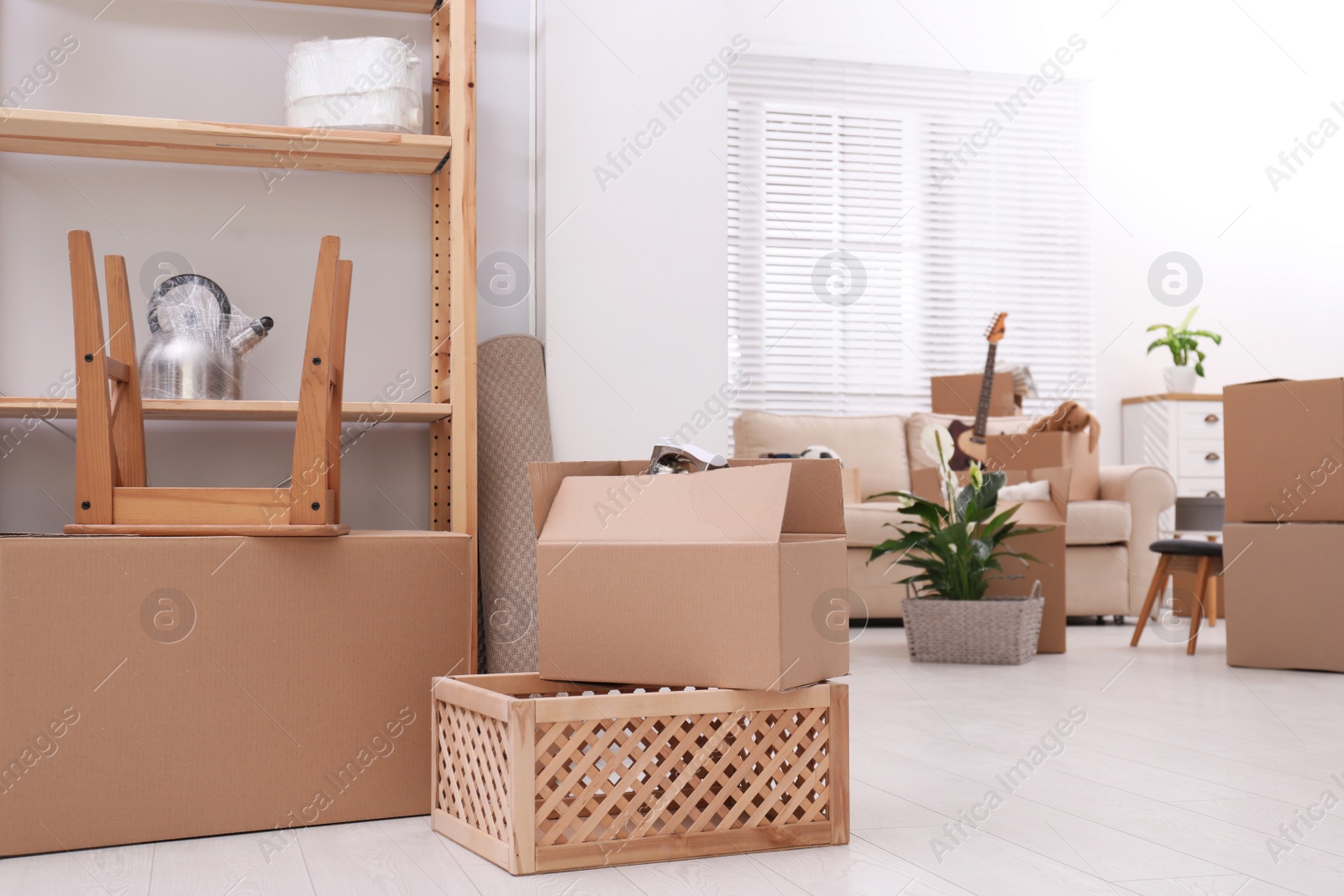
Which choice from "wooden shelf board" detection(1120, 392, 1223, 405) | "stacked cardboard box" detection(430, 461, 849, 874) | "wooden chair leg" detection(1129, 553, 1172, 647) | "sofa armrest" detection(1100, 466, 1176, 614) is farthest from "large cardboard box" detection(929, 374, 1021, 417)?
"stacked cardboard box" detection(430, 461, 849, 874)

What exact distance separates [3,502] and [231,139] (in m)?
0.66

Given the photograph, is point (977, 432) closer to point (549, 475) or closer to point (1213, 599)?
point (1213, 599)

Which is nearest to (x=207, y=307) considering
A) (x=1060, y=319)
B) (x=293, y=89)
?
(x=293, y=89)

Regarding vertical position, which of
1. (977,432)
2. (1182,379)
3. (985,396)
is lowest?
(977,432)

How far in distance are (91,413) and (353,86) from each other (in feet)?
2.00

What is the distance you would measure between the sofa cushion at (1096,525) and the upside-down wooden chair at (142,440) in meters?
3.26

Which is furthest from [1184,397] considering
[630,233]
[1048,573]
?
[630,233]

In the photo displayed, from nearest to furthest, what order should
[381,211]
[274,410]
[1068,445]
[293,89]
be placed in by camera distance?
1. [274,410]
2. [293,89]
3. [381,211]
4. [1068,445]

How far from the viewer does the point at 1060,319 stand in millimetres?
5527

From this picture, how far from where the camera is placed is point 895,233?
539 centimetres

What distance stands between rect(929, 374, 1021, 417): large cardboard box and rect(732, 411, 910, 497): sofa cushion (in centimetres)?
40

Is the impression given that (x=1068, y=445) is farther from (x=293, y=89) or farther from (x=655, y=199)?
(x=293, y=89)

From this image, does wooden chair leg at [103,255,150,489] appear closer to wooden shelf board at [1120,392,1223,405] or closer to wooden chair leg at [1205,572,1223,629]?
wooden chair leg at [1205,572,1223,629]

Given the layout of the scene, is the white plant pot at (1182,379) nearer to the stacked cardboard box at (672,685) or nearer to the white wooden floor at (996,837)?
the white wooden floor at (996,837)
